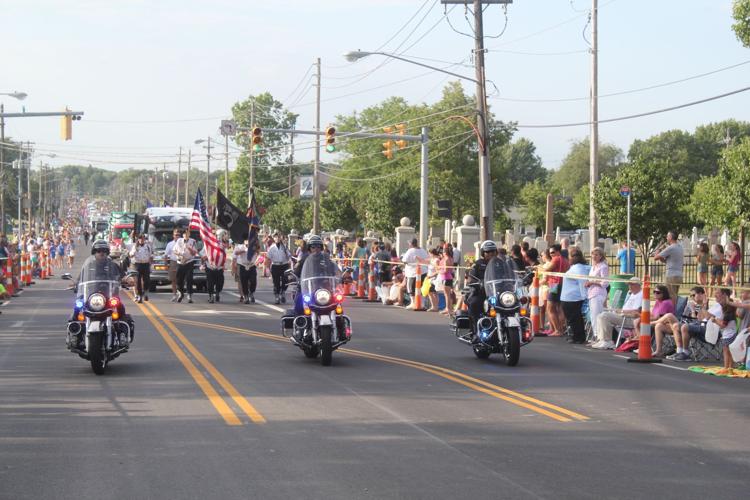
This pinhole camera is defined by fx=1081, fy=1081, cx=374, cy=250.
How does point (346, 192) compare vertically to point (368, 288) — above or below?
above

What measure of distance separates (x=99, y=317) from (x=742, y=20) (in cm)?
1990

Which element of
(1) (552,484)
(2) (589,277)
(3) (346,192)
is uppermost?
(3) (346,192)

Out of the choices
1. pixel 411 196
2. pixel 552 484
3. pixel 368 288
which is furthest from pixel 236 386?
pixel 411 196

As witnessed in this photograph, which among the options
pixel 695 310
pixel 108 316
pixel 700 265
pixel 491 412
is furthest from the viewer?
pixel 700 265

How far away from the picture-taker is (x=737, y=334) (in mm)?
15234

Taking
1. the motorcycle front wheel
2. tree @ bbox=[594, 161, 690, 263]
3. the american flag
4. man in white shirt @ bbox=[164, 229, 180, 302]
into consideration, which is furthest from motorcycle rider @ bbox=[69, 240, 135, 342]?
tree @ bbox=[594, 161, 690, 263]

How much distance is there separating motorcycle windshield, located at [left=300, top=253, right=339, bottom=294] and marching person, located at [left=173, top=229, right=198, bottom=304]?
547 inches

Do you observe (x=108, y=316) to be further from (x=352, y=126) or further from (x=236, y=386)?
(x=352, y=126)

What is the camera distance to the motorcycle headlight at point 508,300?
1547 cm

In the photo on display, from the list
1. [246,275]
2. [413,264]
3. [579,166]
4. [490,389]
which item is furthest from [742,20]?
[579,166]

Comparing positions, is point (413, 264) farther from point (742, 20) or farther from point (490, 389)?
point (490, 389)

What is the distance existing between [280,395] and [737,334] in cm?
693

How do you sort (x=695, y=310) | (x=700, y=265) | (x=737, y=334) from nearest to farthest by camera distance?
(x=737, y=334) < (x=695, y=310) < (x=700, y=265)

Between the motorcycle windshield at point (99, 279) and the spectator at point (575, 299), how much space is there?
332 inches
